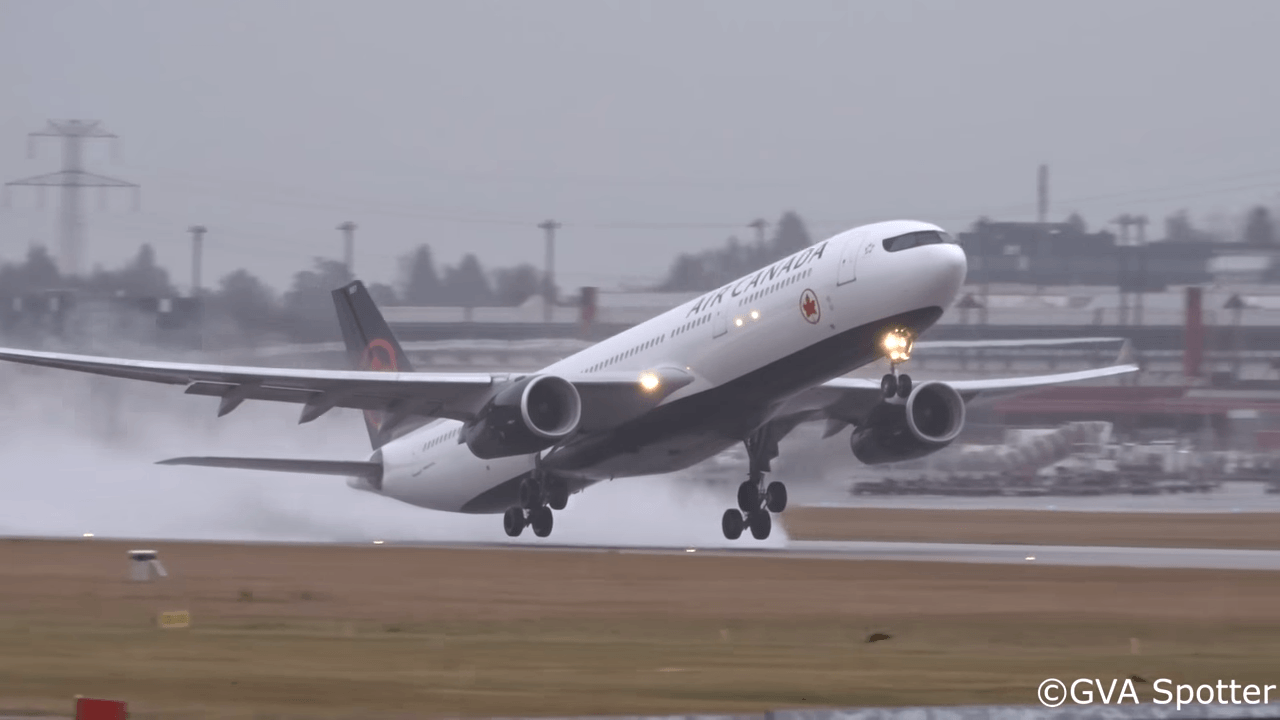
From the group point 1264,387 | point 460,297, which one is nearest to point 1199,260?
point 1264,387

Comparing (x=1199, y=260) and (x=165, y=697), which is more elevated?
(x=1199, y=260)

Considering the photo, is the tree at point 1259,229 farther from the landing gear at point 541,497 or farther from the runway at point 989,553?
the landing gear at point 541,497

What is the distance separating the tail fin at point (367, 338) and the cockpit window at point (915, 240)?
14012 mm

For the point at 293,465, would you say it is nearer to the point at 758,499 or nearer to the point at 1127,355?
the point at 758,499

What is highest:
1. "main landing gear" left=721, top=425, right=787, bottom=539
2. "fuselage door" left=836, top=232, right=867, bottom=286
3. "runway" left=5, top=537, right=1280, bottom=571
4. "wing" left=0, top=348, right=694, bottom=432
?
"fuselage door" left=836, top=232, right=867, bottom=286

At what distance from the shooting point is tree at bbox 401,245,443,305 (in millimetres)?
48500

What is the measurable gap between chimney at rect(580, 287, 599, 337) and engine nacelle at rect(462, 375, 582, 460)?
14822 millimetres

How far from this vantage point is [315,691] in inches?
500

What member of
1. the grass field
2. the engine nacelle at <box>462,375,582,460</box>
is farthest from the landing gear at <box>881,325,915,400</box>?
the engine nacelle at <box>462,375,582,460</box>

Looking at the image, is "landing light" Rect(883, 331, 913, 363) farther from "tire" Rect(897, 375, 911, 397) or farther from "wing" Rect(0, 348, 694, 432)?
"wing" Rect(0, 348, 694, 432)

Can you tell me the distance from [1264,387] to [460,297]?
25.7 metres

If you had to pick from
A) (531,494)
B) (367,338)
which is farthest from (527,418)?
(367,338)

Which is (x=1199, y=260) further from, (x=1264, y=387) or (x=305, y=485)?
(x=305, y=485)

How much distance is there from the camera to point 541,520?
32.2 m
